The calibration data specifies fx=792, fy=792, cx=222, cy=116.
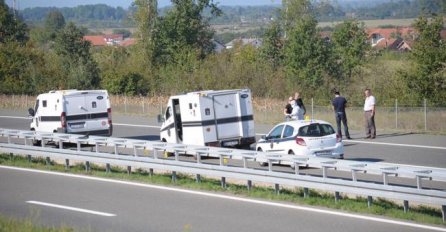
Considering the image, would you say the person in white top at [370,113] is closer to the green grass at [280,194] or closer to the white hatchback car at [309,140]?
the white hatchback car at [309,140]

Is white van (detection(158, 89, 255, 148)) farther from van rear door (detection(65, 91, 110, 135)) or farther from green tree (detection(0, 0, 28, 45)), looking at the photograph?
green tree (detection(0, 0, 28, 45))

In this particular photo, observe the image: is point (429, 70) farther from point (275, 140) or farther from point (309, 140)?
point (309, 140)

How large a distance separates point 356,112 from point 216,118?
13.7m

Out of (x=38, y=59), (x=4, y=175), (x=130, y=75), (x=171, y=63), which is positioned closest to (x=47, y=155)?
(x=4, y=175)

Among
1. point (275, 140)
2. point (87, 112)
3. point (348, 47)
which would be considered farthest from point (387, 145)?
point (348, 47)

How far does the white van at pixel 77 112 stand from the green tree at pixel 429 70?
1875 cm

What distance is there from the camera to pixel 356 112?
123ft

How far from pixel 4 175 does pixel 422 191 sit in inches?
483

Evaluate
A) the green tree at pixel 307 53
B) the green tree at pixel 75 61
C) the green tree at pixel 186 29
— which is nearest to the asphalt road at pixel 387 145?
the green tree at pixel 307 53

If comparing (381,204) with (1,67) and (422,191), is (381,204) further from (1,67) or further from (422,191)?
(1,67)

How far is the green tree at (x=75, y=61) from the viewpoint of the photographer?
6397 cm

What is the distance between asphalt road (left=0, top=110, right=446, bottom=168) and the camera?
2458 cm

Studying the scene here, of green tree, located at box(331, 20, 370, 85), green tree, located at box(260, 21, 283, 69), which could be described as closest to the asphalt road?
green tree, located at box(331, 20, 370, 85)

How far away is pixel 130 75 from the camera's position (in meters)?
62.6
